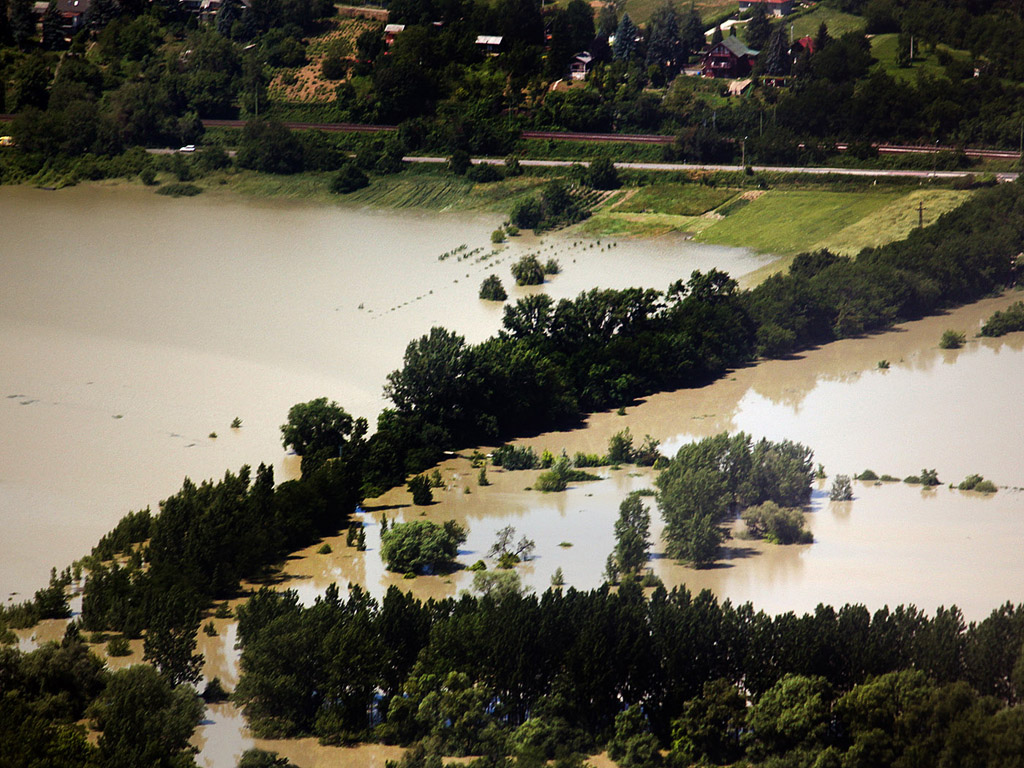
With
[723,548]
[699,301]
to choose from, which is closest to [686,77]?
[699,301]

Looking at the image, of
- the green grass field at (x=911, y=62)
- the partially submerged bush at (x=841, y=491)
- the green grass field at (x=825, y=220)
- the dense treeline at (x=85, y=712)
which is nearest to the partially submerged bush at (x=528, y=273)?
the green grass field at (x=825, y=220)

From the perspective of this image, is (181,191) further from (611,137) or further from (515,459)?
(515,459)

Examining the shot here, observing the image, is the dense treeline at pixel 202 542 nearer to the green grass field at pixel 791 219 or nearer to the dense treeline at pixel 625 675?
the dense treeline at pixel 625 675

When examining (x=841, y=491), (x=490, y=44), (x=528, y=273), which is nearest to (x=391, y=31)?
(x=490, y=44)

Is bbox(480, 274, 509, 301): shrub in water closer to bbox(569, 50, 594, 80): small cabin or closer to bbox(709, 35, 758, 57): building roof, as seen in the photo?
bbox(569, 50, 594, 80): small cabin

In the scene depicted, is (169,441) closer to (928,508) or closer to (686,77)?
(928,508)

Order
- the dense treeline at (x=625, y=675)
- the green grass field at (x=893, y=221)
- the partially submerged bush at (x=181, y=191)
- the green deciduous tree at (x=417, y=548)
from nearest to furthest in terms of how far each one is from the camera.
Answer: the dense treeline at (x=625, y=675) < the green deciduous tree at (x=417, y=548) < the green grass field at (x=893, y=221) < the partially submerged bush at (x=181, y=191)
